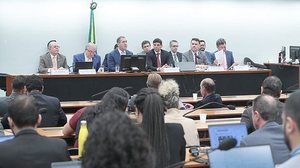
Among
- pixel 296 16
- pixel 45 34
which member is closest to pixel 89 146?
pixel 45 34

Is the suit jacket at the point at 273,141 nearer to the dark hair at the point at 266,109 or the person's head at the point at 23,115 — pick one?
the dark hair at the point at 266,109

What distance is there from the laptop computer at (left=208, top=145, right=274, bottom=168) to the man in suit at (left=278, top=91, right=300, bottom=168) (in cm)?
81

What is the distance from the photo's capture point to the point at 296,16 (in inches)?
498

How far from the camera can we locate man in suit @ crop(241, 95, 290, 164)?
9.62 feet

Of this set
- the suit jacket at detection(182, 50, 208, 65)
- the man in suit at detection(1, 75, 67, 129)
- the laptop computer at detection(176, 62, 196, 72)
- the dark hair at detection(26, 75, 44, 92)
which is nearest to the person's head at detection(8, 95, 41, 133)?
the man in suit at detection(1, 75, 67, 129)

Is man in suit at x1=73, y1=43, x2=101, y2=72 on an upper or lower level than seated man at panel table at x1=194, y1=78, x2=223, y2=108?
upper

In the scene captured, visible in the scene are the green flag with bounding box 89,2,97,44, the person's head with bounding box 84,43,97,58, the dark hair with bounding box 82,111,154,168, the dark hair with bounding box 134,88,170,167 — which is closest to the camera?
the dark hair with bounding box 82,111,154,168

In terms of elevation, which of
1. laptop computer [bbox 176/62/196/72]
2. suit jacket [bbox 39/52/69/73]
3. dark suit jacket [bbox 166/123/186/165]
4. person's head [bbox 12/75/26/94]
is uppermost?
suit jacket [bbox 39/52/69/73]

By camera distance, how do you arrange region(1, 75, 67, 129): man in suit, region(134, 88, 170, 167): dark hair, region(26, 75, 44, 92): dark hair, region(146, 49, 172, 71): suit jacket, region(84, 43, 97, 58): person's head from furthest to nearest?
region(146, 49, 172, 71): suit jacket → region(84, 43, 97, 58): person's head → region(26, 75, 44, 92): dark hair → region(1, 75, 67, 129): man in suit → region(134, 88, 170, 167): dark hair

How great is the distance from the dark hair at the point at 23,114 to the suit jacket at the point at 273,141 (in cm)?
135

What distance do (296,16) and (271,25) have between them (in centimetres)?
85

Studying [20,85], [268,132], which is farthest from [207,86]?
[268,132]

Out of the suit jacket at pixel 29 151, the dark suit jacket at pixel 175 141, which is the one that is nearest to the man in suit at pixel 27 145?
the suit jacket at pixel 29 151

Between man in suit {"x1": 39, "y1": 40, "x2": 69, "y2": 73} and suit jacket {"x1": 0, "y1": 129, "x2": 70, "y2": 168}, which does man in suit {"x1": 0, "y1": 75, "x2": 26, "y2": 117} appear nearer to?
suit jacket {"x1": 0, "y1": 129, "x2": 70, "y2": 168}
